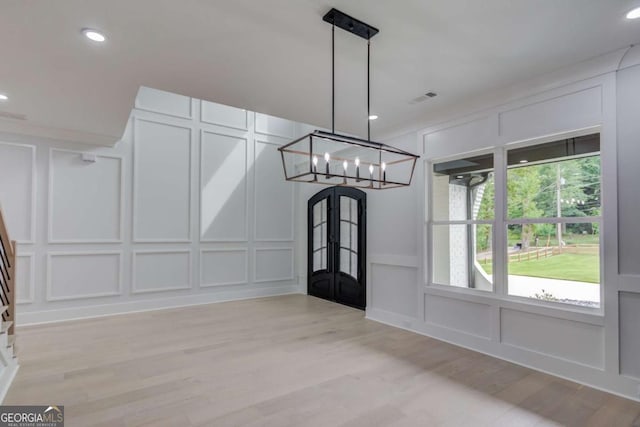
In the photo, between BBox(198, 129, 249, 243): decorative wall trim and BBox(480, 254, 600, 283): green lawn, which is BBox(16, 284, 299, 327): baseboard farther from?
BBox(480, 254, 600, 283): green lawn

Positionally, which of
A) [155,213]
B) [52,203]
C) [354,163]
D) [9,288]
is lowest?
[9,288]

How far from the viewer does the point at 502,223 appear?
3580mm

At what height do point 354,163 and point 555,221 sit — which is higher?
point 354,163

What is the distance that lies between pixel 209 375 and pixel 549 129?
3.85 m

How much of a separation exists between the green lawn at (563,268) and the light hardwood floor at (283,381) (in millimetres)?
911

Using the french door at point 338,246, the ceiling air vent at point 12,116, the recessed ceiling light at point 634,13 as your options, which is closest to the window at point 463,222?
the french door at point 338,246

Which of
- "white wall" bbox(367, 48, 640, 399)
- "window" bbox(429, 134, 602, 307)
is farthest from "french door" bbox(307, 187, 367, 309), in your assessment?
Answer: "window" bbox(429, 134, 602, 307)

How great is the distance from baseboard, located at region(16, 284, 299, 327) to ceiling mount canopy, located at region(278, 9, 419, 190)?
238 cm

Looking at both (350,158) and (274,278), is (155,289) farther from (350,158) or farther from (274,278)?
(350,158)

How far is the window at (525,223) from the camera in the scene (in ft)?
9.95

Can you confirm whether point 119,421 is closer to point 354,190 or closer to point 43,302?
point 43,302

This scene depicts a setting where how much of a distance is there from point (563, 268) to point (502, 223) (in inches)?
26.4

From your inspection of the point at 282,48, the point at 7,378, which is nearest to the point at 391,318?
the point at 282,48

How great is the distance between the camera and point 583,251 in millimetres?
3037
